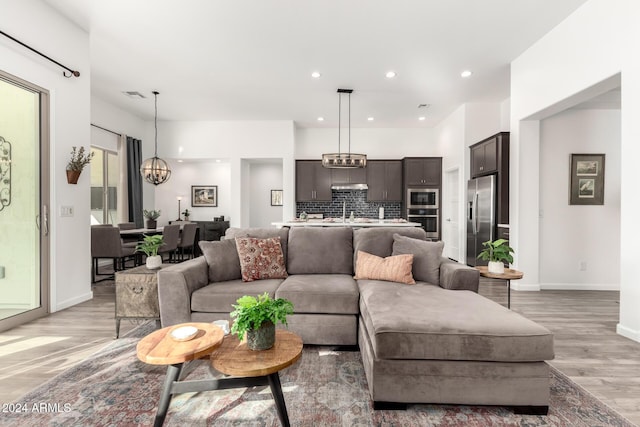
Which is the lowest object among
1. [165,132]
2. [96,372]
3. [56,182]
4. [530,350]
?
[96,372]

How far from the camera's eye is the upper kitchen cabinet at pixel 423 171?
7.22 metres

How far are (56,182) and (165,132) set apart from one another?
4301mm

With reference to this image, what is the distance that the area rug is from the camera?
1.61 meters

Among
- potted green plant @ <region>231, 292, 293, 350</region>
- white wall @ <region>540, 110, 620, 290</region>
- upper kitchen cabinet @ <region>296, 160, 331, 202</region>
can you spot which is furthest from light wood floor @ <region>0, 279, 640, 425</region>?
upper kitchen cabinet @ <region>296, 160, 331, 202</region>

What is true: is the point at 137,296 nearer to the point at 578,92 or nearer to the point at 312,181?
the point at 578,92

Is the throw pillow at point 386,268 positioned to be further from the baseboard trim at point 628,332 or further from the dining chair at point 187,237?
the dining chair at point 187,237

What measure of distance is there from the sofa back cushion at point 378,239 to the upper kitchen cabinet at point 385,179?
4.53m

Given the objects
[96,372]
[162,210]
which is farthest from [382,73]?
[162,210]

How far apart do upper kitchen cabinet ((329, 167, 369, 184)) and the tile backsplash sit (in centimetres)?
33

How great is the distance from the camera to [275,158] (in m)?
7.24

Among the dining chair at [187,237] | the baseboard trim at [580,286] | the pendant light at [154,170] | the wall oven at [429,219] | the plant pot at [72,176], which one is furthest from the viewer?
the wall oven at [429,219]

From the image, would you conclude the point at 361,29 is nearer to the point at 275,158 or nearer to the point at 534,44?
the point at 534,44

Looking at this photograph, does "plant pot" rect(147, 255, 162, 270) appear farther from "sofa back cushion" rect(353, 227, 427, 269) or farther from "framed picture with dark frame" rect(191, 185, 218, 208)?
"framed picture with dark frame" rect(191, 185, 218, 208)

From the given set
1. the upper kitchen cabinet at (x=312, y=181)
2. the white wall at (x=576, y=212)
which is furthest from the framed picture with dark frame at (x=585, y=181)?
the upper kitchen cabinet at (x=312, y=181)
